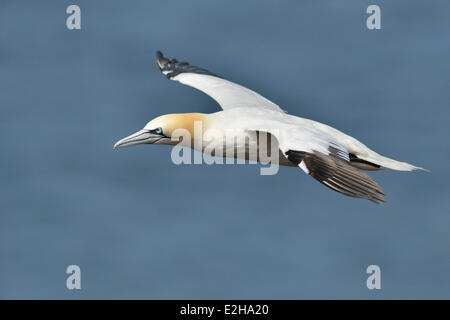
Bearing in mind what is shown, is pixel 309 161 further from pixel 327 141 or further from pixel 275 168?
pixel 275 168

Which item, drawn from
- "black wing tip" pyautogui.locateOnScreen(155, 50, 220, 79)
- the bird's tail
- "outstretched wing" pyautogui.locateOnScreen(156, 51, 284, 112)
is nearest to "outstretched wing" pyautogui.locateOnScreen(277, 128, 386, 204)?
the bird's tail

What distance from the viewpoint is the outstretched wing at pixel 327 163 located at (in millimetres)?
11953

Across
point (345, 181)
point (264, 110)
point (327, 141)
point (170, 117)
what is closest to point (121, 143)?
point (170, 117)

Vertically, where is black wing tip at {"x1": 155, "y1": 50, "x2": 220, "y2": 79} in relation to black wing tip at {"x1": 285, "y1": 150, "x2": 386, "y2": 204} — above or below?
above

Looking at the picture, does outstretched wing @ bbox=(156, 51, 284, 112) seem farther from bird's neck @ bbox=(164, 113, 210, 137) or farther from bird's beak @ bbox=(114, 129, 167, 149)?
bird's beak @ bbox=(114, 129, 167, 149)

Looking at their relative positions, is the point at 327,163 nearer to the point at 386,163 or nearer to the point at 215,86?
the point at 386,163

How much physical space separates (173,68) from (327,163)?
8.04 m

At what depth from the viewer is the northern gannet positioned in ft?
40.4

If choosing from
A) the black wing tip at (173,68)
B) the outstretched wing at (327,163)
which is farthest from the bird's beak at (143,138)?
the black wing tip at (173,68)

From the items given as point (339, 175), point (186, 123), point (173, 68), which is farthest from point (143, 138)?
point (173, 68)

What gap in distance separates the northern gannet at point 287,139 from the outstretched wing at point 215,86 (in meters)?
0.02

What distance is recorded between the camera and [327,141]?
45.1 ft

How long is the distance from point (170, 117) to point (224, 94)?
9.25 ft

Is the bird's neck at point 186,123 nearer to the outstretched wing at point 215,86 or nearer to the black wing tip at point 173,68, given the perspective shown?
the outstretched wing at point 215,86
